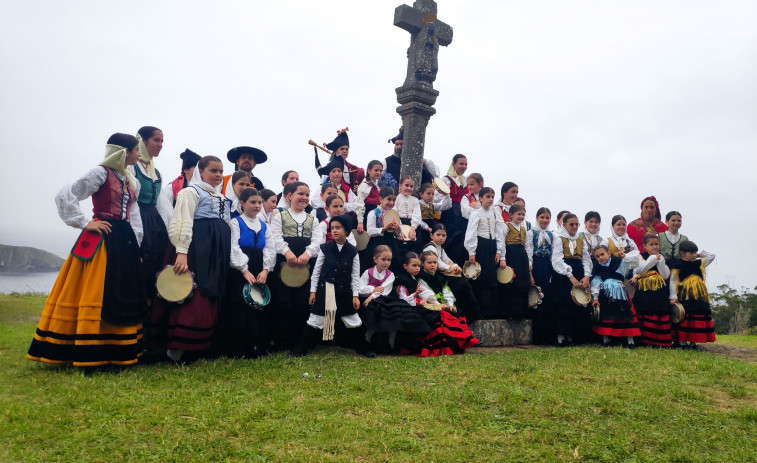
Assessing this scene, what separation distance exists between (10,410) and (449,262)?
4898 mm

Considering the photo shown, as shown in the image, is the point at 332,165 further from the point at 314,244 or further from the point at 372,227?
the point at 314,244

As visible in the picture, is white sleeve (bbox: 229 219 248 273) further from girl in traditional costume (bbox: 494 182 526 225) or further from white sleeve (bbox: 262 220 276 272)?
girl in traditional costume (bbox: 494 182 526 225)

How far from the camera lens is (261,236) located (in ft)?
18.2

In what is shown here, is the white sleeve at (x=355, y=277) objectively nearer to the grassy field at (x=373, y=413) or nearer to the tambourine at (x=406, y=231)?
the grassy field at (x=373, y=413)

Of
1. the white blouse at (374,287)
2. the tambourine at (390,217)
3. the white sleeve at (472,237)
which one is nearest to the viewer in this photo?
the white blouse at (374,287)

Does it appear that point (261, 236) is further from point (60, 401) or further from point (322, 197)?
point (60, 401)

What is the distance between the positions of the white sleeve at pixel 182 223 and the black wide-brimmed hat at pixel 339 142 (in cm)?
357

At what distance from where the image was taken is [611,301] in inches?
289

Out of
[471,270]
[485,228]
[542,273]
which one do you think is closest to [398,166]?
[485,228]

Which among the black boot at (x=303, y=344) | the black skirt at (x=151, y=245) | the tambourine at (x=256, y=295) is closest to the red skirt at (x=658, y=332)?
the black boot at (x=303, y=344)

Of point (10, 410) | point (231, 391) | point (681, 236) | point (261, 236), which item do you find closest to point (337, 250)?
point (261, 236)

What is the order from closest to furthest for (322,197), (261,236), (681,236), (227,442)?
(227,442), (261,236), (322,197), (681,236)

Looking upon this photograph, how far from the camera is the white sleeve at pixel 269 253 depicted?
214 inches

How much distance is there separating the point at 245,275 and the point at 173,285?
70cm
